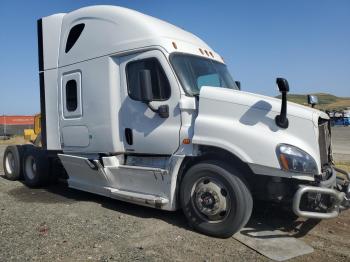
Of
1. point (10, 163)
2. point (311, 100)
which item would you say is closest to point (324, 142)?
point (311, 100)

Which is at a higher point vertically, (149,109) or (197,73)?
(197,73)

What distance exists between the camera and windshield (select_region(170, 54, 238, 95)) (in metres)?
Result: 6.24

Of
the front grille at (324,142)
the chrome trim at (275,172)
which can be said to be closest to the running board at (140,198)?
the chrome trim at (275,172)

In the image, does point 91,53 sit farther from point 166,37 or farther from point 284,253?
point 284,253

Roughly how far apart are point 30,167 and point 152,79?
488cm

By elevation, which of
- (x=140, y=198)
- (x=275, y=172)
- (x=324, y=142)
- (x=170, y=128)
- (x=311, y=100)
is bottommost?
(x=140, y=198)

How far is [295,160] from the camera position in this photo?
5.09 meters

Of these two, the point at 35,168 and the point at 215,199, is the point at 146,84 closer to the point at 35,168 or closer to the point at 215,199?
the point at 215,199

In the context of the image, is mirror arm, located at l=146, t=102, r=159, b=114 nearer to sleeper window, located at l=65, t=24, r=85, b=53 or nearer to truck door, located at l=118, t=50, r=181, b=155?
truck door, located at l=118, t=50, r=181, b=155

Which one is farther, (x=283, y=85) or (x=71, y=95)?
(x=71, y=95)

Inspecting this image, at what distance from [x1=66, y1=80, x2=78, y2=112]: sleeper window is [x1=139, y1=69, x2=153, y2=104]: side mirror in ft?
6.81

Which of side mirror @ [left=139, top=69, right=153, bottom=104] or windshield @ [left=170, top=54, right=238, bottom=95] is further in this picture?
windshield @ [left=170, top=54, right=238, bottom=95]

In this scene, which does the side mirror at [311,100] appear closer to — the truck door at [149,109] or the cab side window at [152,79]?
the truck door at [149,109]

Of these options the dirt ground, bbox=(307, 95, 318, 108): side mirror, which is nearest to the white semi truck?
the dirt ground
